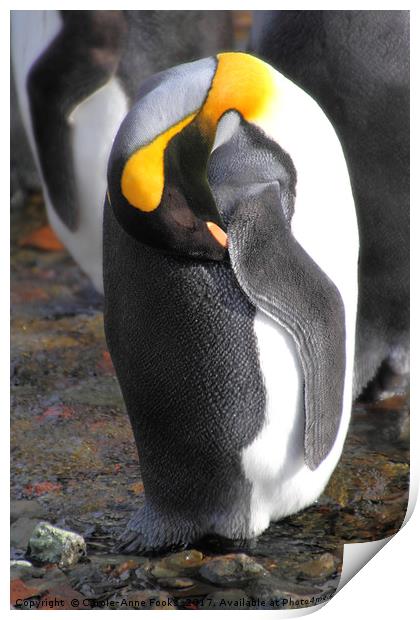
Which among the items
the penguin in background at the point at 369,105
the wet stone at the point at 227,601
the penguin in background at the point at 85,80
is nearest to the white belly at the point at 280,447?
the wet stone at the point at 227,601

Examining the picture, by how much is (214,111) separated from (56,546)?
56cm

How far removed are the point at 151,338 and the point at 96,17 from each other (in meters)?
0.97

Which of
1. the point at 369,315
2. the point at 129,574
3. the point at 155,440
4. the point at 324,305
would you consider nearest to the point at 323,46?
the point at 369,315

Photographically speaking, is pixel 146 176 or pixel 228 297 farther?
pixel 228 297

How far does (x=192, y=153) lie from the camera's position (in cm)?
139

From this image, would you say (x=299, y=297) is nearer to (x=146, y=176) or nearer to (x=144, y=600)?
(x=146, y=176)

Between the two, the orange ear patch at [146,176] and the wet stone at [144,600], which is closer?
the orange ear patch at [146,176]

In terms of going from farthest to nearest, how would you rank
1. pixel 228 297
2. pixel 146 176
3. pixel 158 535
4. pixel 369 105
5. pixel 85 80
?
pixel 85 80 < pixel 369 105 < pixel 158 535 < pixel 228 297 < pixel 146 176

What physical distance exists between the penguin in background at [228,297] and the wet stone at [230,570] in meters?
0.06

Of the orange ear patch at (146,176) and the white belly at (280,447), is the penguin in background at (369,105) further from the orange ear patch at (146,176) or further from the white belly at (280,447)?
the orange ear patch at (146,176)

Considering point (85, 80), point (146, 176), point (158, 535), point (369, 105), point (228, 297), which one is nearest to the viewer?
point (146, 176)

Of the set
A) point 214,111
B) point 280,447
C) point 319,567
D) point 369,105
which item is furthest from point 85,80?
point 319,567

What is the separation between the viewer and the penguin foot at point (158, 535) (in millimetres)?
1522

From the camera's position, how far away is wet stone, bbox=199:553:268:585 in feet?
4.80
